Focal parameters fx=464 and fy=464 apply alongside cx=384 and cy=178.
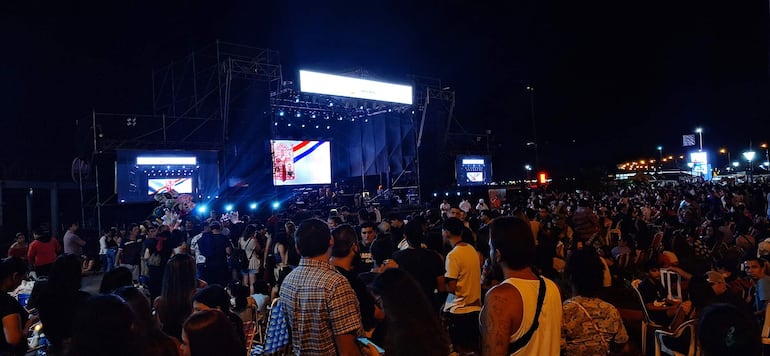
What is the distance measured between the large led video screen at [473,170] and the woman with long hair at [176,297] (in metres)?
21.4

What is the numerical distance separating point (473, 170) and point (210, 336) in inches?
927

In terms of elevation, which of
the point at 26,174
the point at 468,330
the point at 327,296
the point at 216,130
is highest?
the point at 216,130

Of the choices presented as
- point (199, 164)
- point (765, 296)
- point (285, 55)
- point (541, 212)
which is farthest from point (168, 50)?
point (765, 296)

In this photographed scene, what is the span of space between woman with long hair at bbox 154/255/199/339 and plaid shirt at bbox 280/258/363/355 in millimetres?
1125

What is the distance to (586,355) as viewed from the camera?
245 cm

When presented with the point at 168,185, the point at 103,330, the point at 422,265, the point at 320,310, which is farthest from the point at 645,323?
the point at 168,185

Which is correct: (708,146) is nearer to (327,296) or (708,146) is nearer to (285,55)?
(285,55)

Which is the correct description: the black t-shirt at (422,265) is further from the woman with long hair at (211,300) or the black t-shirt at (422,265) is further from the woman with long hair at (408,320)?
the woman with long hair at (408,320)

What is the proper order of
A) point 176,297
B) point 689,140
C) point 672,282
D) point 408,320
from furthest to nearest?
1. point 689,140
2. point 672,282
3. point 176,297
4. point 408,320

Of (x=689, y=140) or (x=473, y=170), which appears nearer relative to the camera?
(x=473, y=170)

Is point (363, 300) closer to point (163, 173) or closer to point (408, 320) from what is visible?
point (408, 320)

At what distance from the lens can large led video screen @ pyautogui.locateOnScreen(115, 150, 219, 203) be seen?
15.4m

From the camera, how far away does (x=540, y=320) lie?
219 centimetres

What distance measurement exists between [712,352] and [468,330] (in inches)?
98.1
